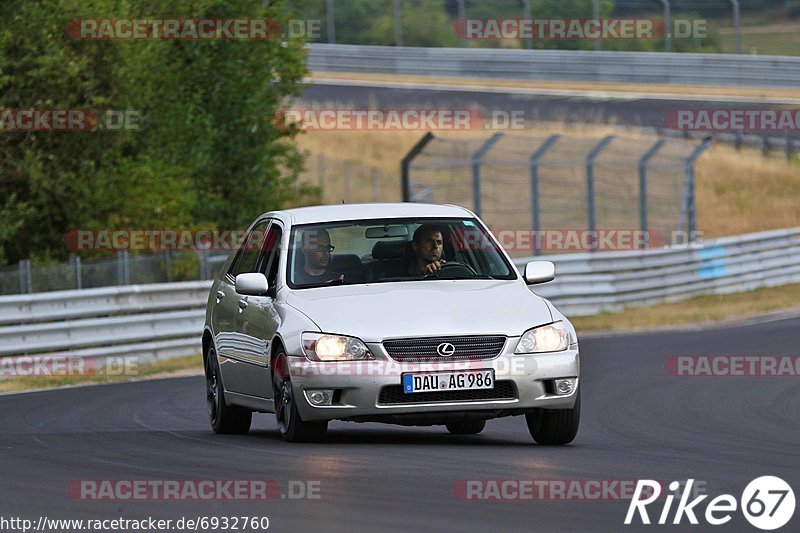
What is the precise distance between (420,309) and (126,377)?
10.4 metres

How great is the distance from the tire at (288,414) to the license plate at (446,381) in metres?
0.71

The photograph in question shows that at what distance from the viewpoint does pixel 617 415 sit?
13.0 metres

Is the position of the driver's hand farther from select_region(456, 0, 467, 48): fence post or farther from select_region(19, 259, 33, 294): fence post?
select_region(456, 0, 467, 48): fence post

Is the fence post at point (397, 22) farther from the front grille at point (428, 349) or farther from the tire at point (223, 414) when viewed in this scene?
the front grille at point (428, 349)

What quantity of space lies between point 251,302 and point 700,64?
119 ft

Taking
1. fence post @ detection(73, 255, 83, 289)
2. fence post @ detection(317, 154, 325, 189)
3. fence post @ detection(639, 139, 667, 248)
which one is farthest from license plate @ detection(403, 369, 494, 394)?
fence post @ detection(317, 154, 325, 189)

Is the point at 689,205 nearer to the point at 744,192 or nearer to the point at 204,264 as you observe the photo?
the point at 204,264

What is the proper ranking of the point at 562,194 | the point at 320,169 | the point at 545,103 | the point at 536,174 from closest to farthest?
1. the point at 536,174
2. the point at 320,169
3. the point at 562,194
4. the point at 545,103

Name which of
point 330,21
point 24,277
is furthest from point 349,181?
point 24,277

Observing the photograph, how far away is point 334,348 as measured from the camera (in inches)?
401

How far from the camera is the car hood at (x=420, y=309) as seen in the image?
1015cm

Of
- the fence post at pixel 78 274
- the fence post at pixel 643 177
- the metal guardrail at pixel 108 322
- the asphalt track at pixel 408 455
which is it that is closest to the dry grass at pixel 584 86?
the fence post at pixel 643 177

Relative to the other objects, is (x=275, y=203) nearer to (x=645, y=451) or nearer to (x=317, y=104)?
(x=317, y=104)

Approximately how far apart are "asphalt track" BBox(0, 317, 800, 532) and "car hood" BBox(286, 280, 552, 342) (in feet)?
2.34
